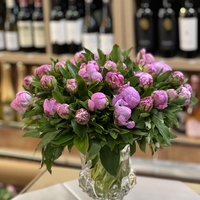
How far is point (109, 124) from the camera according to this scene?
0.80 meters

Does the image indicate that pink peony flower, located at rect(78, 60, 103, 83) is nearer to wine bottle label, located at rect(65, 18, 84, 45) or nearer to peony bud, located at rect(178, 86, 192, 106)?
peony bud, located at rect(178, 86, 192, 106)

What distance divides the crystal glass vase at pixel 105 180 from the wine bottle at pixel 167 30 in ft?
3.51

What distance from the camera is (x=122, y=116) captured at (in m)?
0.78

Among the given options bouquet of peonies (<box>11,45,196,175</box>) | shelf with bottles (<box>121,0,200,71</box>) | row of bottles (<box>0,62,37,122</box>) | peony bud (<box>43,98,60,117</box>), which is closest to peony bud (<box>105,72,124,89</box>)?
bouquet of peonies (<box>11,45,196,175</box>)

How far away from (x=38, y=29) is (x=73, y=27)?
0.68 feet

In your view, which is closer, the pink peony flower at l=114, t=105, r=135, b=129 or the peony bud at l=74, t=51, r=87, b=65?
the pink peony flower at l=114, t=105, r=135, b=129

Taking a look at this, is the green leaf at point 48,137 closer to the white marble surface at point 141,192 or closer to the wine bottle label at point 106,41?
the white marble surface at point 141,192

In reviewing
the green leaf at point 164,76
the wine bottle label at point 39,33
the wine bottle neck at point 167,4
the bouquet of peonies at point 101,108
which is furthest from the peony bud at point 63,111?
the wine bottle label at point 39,33

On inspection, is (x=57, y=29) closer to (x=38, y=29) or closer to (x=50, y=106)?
(x=38, y=29)

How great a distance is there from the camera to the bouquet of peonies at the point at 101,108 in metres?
0.78

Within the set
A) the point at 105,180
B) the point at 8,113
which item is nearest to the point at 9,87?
the point at 8,113

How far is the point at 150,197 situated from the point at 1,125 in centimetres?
151

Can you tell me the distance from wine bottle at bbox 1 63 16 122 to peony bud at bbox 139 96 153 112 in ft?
5.52

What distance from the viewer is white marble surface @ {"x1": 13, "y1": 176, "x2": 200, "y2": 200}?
40.4 inches
